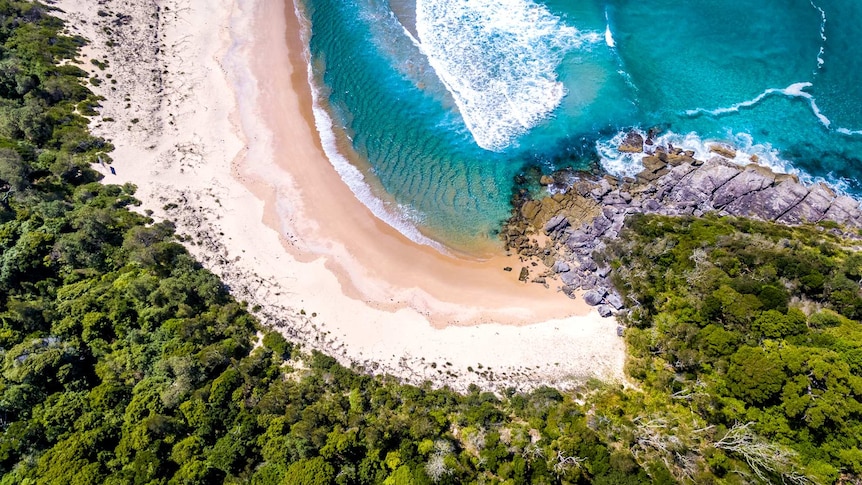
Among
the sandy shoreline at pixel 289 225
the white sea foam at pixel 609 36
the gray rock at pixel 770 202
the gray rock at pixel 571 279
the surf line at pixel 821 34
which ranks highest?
the surf line at pixel 821 34

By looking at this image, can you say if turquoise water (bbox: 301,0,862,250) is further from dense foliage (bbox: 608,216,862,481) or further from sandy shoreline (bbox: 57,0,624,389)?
dense foliage (bbox: 608,216,862,481)

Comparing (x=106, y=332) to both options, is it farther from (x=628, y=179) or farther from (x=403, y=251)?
(x=628, y=179)

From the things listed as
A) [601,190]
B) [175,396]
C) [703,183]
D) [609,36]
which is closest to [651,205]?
[601,190]

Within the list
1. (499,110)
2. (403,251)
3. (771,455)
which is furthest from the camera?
(499,110)

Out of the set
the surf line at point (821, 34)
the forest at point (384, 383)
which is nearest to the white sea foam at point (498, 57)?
the forest at point (384, 383)

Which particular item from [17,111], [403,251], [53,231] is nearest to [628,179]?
[403,251]

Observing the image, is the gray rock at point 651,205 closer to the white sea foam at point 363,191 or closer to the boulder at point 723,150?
A: the boulder at point 723,150

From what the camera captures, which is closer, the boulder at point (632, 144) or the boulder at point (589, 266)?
the boulder at point (589, 266)
